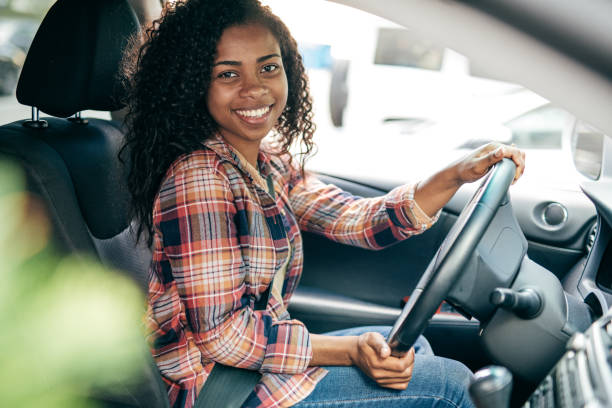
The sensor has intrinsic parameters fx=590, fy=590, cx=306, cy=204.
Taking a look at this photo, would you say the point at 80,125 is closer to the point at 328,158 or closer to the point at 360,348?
the point at 360,348

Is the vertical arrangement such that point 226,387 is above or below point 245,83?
below

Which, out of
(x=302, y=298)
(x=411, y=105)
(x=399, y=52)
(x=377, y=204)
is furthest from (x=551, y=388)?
(x=399, y=52)

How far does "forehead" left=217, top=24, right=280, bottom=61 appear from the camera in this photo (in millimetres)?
1266

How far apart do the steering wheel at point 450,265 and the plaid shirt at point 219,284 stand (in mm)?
229

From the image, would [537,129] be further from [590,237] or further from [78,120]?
[78,120]

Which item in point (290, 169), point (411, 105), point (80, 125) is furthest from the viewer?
point (411, 105)

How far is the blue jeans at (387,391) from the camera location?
3.97ft

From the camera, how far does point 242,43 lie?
1278 millimetres

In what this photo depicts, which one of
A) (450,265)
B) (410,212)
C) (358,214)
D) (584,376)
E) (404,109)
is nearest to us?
(584,376)

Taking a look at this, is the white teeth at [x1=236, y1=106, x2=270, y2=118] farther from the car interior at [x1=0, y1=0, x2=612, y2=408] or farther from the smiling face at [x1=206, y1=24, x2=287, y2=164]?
the car interior at [x1=0, y1=0, x2=612, y2=408]

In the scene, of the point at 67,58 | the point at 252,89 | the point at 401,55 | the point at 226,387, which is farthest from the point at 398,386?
the point at 401,55

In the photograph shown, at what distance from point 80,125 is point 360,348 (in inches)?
34.2

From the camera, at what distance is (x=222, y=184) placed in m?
1.19

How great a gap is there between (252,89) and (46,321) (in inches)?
25.0
